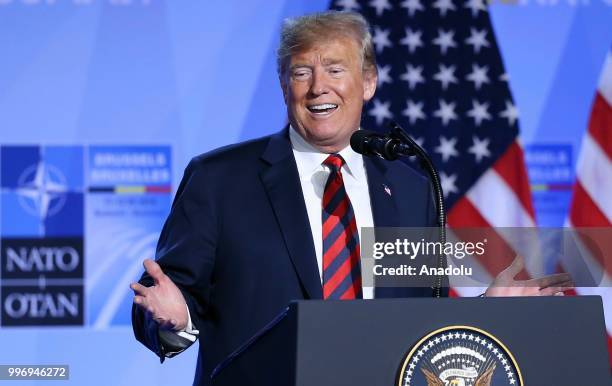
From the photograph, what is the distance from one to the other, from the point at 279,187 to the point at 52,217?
1.86 meters

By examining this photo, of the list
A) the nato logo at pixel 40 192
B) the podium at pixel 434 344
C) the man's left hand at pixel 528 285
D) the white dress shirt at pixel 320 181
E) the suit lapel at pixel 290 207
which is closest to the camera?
the podium at pixel 434 344

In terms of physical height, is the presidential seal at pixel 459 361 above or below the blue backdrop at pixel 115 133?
below

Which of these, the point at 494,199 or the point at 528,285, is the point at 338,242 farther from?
the point at 494,199

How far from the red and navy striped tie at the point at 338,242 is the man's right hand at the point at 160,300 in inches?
20.8

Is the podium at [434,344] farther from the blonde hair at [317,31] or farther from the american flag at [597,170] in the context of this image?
the american flag at [597,170]

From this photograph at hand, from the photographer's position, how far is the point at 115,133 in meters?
4.18

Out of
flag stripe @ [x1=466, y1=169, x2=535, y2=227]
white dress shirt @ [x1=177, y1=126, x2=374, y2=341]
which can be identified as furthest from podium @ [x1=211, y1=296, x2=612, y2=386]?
flag stripe @ [x1=466, y1=169, x2=535, y2=227]

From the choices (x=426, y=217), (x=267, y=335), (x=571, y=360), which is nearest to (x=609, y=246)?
(x=426, y=217)

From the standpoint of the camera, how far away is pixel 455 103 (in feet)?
14.3

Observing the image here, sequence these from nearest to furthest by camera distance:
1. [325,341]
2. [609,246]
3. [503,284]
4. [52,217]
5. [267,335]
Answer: [325,341] < [267,335] < [503,284] < [609,246] < [52,217]

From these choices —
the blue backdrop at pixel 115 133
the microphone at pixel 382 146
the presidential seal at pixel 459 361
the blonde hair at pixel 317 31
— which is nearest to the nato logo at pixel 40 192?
the blue backdrop at pixel 115 133

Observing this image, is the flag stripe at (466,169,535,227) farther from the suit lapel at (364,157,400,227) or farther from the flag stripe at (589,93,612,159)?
the suit lapel at (364,157,400,227)

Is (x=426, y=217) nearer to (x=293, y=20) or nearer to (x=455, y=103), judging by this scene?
(x=293, y=20)

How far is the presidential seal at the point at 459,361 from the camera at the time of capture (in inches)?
62.6
